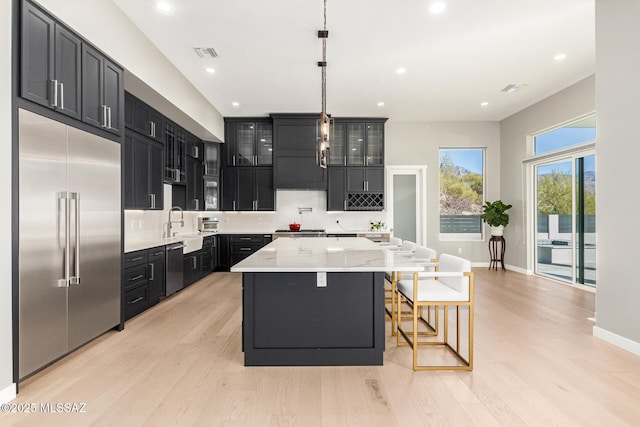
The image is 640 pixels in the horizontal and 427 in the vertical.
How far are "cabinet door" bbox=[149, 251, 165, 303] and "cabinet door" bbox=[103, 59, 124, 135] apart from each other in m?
1.70

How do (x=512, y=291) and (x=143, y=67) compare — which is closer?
(x=143, y=67)

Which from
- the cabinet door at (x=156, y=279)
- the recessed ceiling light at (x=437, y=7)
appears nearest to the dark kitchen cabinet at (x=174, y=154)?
the cabinet door at (x=156, y=279)

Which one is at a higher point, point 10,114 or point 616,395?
point 10,114

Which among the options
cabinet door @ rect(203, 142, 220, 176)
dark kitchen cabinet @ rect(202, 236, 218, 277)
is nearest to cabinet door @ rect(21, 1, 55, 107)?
dark kitchen cabinet @ rect(202, 236, 218, 277)

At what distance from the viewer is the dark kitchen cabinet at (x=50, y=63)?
2.46 m

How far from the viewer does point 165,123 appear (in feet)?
17.8

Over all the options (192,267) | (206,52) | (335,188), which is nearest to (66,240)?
(206,52)

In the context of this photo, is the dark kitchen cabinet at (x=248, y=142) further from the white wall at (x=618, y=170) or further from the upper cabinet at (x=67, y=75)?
the white wall at (x=618, y=170)

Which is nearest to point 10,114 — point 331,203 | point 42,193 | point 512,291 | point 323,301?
point 42,193

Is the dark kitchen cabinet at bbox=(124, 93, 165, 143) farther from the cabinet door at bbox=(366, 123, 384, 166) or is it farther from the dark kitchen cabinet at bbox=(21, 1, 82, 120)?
the cabinet door at bbox=(366, 123, 384, 166)

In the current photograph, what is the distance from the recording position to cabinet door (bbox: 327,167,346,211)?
7.31m

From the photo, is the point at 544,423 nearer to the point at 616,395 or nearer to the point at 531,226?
the point at 616,395

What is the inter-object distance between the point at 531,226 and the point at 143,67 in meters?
6.95
